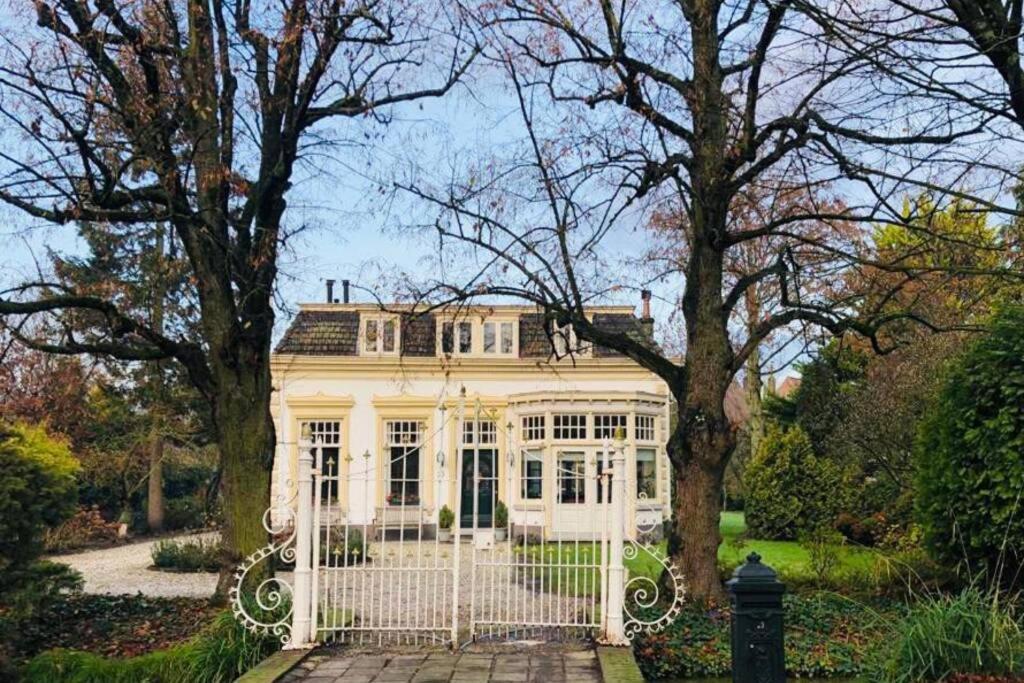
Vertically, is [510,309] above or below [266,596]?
above

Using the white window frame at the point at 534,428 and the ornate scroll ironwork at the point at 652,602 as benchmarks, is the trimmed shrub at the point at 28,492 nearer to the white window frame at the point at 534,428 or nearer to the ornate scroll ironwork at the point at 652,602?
the ornate scroll ironwork at the point at 652,602

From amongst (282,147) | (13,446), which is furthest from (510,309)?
(13,446)

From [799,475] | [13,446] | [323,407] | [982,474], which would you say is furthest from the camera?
[323,407]

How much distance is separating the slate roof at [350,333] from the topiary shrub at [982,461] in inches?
633

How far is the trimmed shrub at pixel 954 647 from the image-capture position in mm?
6164

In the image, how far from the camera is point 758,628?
17.2 feet

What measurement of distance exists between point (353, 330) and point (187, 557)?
30.9 feet

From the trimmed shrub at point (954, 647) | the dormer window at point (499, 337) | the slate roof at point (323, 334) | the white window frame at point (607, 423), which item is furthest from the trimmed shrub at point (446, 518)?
the trimmed shrub at point (954, 647)

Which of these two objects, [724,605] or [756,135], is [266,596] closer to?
[724,605]

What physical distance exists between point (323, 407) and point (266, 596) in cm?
1691

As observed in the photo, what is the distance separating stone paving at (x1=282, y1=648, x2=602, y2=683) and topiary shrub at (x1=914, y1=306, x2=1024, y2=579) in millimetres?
4096

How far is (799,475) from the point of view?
70.6 ft

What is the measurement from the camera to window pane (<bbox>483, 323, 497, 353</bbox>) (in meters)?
26.5

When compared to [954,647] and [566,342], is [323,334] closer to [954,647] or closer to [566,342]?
[566,342]
